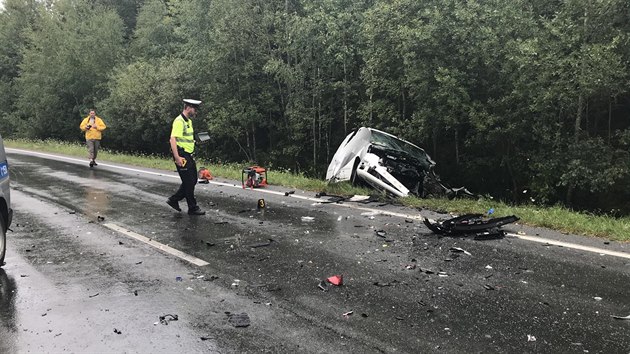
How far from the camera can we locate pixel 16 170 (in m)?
14.3

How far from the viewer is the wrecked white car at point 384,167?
32.0ft

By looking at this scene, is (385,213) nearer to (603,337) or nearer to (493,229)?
(493,229)

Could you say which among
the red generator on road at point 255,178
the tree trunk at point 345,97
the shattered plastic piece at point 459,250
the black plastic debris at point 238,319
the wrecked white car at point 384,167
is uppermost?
the tree trunk at point 345,97

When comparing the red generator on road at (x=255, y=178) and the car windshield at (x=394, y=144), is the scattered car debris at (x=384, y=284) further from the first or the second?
the red generator on road at (x=255, y=178)

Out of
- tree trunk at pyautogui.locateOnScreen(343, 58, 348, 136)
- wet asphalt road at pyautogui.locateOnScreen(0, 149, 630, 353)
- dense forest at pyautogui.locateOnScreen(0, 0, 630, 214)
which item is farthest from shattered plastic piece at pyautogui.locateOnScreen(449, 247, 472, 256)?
tree trunk at pyautogui.locateOnScreen(343, 58, 348, 136)

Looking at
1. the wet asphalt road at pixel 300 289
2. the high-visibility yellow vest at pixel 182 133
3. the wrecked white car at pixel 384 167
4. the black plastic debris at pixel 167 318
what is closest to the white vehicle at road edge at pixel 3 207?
the wet asphalt road at pixel 300 289

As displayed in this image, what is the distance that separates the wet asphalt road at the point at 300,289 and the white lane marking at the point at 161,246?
7 cm

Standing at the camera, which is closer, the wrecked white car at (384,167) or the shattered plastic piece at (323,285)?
the shattered plastic piece at (323,285)

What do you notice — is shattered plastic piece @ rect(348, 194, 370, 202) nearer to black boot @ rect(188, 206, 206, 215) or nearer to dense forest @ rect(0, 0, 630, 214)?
black boot @ rect(188, 206, 206, 215)

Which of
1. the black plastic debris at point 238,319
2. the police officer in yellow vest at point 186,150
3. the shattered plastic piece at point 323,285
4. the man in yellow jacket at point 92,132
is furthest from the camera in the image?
the man in yellow jacket at point 92,132

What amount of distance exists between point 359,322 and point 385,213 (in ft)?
14.0

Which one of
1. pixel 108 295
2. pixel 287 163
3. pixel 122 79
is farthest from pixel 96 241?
pixel 122 79

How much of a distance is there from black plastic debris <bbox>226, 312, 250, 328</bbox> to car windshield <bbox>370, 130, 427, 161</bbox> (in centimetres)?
709

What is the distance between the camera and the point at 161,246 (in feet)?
19.4
